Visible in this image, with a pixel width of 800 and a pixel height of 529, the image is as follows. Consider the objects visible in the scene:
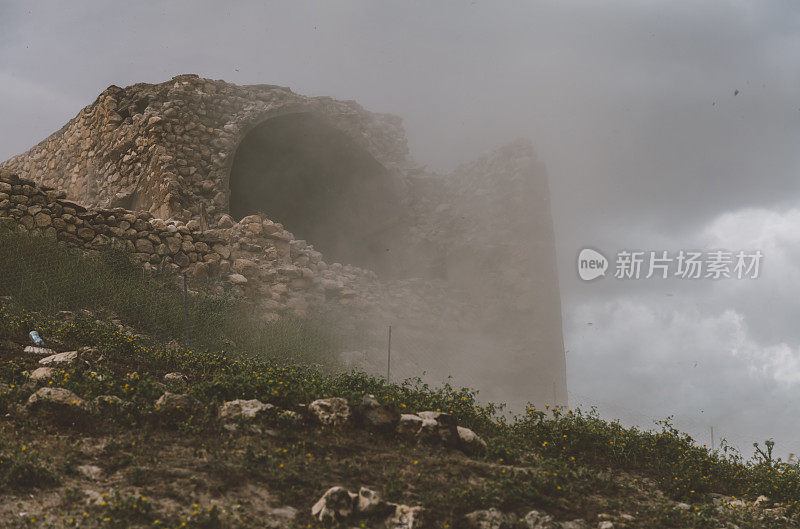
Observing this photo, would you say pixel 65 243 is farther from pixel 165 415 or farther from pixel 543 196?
pixel 543 196

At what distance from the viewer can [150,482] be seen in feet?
15.2

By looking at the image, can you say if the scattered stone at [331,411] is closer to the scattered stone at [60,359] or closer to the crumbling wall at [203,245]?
the scattered stone at [60,359]

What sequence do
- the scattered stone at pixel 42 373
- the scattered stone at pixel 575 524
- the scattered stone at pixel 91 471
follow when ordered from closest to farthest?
the scattered stone at pixel 91 471 < the scattered stone at pixel 575 524 < the scattered stone at pixel 42 373

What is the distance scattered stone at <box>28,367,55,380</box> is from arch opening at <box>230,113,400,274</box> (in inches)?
548

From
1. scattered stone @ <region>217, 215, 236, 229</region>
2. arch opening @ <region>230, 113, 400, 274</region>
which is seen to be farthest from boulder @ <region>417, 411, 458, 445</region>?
arch opening @ <region>230, 113, 400, 274</region>

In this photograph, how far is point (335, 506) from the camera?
4.46m

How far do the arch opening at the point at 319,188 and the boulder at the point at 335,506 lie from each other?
16.4 meters

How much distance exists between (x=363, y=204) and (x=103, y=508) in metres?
18.4

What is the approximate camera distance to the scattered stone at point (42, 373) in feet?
20.2

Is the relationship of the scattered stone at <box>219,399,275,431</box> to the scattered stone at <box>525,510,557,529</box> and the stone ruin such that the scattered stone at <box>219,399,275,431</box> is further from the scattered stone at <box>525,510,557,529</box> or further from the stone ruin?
the stone ruin

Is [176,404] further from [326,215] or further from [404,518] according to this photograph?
[326,215]

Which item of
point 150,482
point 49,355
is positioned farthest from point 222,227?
point 150,482

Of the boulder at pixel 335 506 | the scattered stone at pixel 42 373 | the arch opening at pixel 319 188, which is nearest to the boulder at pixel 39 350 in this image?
the scattered stone at pixel 42 373

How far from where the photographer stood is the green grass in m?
10.3
